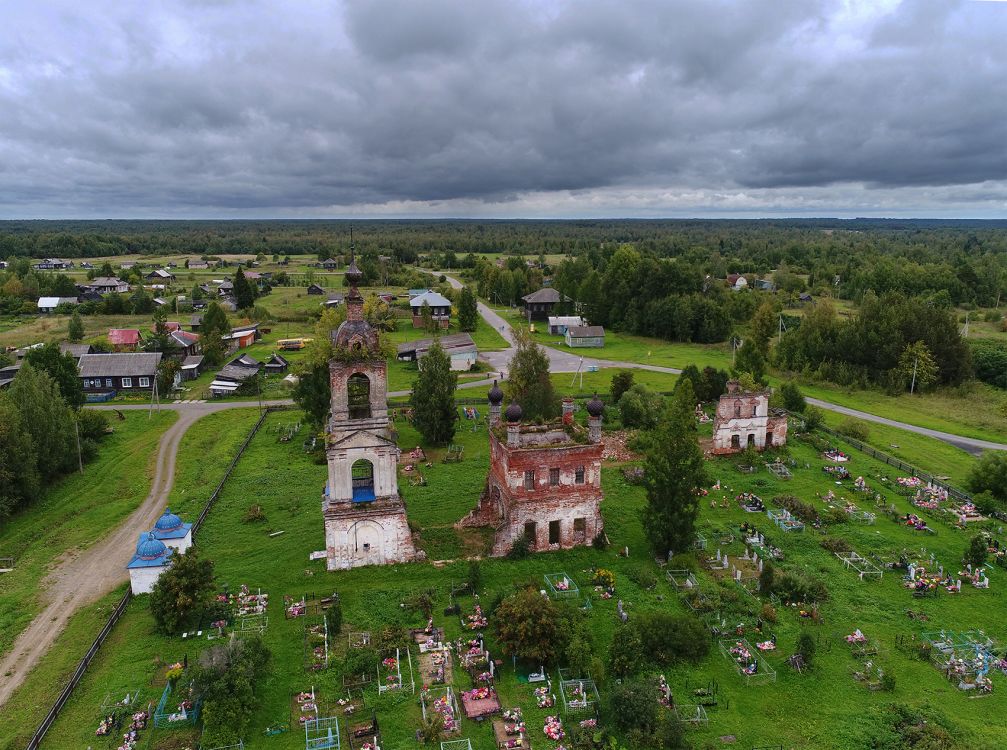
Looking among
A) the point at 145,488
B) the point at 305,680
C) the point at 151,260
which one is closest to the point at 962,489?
the point at 305,680

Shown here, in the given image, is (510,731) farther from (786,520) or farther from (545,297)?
(545,297)

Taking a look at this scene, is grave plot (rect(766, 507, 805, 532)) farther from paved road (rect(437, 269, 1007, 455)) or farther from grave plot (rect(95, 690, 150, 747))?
grave plot (rect(95, 690, 150, 747))

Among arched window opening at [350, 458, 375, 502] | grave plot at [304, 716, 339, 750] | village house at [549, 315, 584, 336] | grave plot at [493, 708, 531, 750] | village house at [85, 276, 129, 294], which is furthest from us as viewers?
village house at [85, 276, 129, 294]

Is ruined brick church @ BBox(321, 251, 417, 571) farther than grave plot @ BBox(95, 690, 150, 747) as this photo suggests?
Yes

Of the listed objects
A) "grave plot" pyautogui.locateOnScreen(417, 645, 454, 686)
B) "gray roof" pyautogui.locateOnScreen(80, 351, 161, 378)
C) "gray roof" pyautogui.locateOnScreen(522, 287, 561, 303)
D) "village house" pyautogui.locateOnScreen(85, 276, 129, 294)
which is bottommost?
"grave plot" pyautogui.locateOnScreen(417, 645, 454, 686)

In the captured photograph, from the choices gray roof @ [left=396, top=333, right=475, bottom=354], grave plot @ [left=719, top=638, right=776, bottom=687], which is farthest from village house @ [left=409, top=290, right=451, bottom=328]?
grave plot @ [left=719, top=638, right=776, bottom=687]

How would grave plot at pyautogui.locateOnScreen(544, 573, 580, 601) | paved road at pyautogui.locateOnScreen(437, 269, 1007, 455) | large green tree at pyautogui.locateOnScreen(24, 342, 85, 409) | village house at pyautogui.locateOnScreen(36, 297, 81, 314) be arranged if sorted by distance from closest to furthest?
1. grave plot at pyautogui.locateOnScreen(544, 573, 580, 601)
2. paved road at pyautogui.locateOnScreen(437, 269, 1007, 455)
3. large green tree at pyautogui.locateOnScreen(24, 342, 85, 409)
4. village house at pyautogui.locateOnScreen(36, 297, 81, 314)
